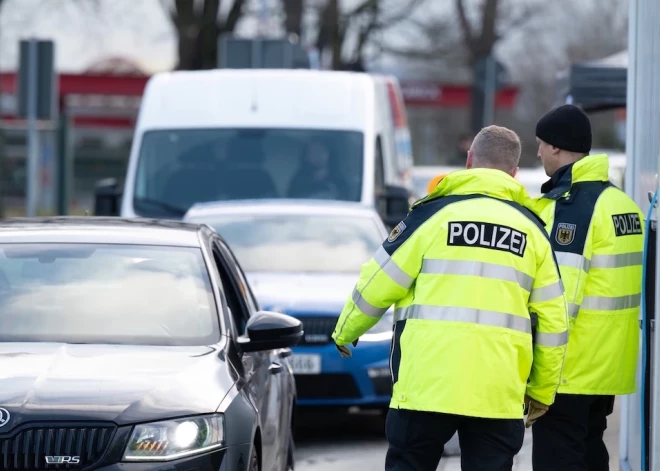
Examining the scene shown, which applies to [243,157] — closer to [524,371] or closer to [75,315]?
[75,315]

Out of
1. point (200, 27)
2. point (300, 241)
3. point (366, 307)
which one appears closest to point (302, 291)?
point (300, 241)

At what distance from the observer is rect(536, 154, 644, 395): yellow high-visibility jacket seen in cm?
619

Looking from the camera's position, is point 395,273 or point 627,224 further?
point 627,224

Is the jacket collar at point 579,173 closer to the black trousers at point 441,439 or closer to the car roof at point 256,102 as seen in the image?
the black trousers at point 441,439

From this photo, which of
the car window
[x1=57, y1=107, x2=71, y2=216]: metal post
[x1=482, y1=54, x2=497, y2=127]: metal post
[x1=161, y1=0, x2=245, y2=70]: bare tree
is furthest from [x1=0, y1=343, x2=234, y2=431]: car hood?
Answer: [x1=161, y1=0, x2=245, y2=70]: bare tree

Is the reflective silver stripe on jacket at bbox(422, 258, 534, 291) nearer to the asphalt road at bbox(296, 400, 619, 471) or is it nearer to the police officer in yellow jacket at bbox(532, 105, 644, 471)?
the police officer in yellow jacket at bbox(532, 105, 644, 471)

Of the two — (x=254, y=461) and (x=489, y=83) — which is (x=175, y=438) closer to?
(x=254, y=461)

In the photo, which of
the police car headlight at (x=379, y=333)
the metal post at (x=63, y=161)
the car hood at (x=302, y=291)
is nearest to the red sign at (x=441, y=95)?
the metal post at (x=63, y=161)

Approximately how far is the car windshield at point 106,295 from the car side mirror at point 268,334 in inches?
5.6

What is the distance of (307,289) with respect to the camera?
10.0 metres

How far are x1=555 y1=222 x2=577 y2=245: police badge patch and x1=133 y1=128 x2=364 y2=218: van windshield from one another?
689cm

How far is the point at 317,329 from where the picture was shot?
31.6 ft

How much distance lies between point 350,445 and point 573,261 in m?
3.88

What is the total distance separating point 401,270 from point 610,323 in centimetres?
149
